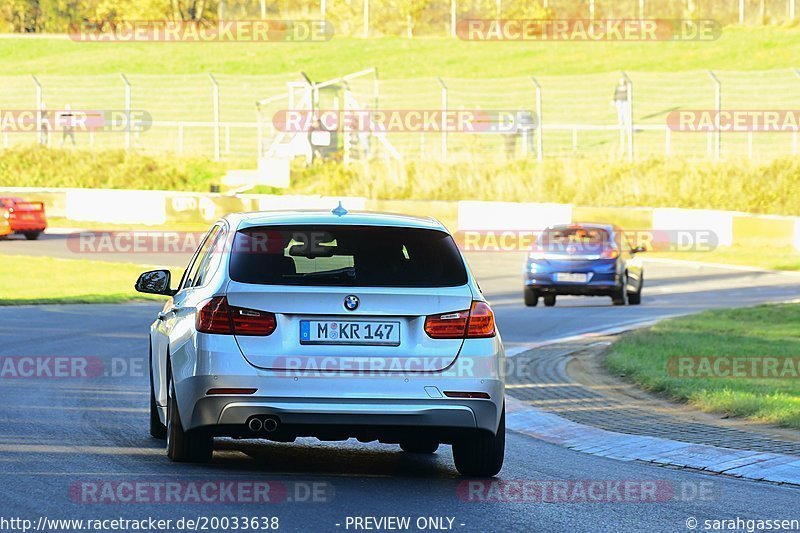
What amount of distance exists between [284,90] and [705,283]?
106 feet

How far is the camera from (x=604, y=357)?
16953 millimetres

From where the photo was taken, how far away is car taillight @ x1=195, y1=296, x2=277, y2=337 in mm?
8555

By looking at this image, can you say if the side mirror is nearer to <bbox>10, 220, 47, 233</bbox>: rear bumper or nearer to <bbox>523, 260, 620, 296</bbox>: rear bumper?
<bbox>523, 260, 620, 296</bbox>: rear bumper

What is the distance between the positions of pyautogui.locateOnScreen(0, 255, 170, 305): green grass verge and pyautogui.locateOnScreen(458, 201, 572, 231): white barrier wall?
10.4m

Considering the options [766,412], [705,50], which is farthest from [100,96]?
[766,412]

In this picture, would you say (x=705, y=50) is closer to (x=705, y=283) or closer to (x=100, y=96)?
(x=100, y=96)

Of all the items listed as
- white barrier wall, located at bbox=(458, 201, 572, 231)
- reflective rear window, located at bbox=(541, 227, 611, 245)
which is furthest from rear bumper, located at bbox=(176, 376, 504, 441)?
white barrier wall, located at bbox=(458, 201, 572, 231)
